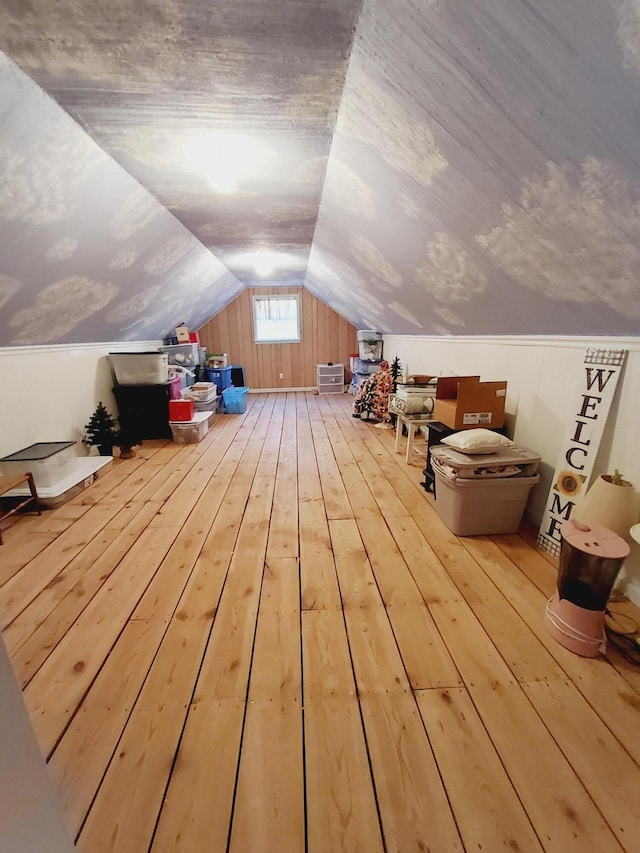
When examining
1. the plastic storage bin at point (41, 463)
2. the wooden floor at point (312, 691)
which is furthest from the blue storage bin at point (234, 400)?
the wooden floor at point (312, 691)

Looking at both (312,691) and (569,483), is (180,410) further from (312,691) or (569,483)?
(569,483)

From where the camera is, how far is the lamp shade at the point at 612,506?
154 cm

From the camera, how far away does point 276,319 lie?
700 centimetres

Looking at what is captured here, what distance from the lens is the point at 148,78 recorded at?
4.14 feet

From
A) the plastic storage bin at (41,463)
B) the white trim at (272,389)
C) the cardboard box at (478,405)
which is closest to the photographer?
the cardboard box at (478,405)

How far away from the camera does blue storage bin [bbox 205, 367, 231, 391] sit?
5.73m

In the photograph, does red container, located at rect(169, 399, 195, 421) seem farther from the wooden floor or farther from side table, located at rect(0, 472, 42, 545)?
the wooden floor

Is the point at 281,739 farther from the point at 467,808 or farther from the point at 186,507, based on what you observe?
the point at 186,507

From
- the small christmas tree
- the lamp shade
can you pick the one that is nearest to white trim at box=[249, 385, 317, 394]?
the small christmas tree

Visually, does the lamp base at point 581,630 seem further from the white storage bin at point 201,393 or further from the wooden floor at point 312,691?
the white storage bin at point 201,393

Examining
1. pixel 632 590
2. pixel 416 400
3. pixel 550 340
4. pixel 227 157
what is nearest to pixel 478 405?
pixel 550 340

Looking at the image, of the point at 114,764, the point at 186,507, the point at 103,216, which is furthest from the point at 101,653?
the point at 103,216

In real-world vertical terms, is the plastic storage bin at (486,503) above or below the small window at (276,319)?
below

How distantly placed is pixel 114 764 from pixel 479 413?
2.43 metres
